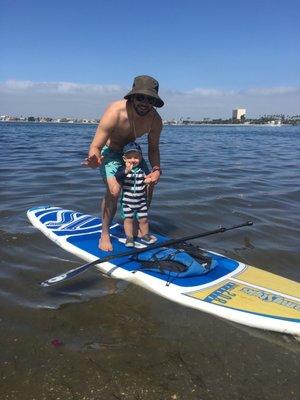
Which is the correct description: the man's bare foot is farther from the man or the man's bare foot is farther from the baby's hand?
the baby's hand

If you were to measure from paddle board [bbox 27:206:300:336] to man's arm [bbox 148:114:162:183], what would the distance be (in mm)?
968

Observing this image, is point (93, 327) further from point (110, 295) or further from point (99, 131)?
point (99, 131)

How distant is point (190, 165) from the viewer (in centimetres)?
1524

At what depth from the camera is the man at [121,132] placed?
16.5 ft

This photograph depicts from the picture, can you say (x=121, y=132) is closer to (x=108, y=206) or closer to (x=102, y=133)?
(x=102, y=133)

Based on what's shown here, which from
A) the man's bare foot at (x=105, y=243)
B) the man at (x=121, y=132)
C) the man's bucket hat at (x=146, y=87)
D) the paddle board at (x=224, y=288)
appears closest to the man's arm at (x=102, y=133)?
the man at (x=121, y=132)

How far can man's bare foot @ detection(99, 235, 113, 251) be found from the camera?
556 centimetres

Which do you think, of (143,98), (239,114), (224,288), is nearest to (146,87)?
(143,98)

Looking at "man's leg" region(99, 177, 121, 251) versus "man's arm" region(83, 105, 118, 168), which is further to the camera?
"man's leg" region(99, 177, 121, 251)

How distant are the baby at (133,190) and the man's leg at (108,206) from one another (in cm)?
11

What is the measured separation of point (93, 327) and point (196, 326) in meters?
0.91

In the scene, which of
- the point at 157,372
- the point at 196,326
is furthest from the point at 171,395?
the point at 196,326

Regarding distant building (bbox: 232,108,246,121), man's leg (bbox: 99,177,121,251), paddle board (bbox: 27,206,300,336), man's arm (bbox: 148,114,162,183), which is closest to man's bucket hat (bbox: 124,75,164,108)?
man's arm (bbox: 148,114,162,183)

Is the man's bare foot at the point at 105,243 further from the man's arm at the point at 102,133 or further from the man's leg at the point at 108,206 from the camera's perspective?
the man's arm at the point at 102,133
